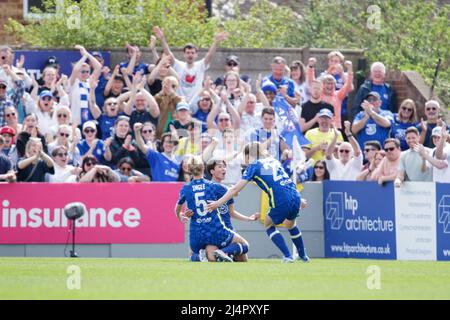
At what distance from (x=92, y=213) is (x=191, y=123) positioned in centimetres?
235

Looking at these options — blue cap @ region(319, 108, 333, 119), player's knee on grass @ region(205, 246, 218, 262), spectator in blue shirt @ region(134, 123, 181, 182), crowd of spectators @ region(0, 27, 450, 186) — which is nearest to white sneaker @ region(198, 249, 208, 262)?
player's knee on grass @ region(205, 246, 218, 262)

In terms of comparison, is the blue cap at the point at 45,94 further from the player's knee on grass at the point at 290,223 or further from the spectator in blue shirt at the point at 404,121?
the spectator in blue shirt at the point at 404,121

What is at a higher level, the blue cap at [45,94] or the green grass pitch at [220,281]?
the blue cap at [45,94]

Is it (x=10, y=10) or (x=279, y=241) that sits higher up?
(x=10, y=10)

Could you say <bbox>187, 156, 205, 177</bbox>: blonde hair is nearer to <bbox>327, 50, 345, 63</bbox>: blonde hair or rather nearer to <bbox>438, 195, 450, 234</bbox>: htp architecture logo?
<bbox>438, 195, 450, 234</bbox>: htp architecture logo

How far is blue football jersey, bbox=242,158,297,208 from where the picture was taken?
18.4 m

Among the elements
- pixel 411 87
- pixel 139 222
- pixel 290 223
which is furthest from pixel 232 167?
pixel 411 87

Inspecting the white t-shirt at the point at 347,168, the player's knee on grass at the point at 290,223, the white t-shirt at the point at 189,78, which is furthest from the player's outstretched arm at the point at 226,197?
the white t-shirt at the point at 189,78

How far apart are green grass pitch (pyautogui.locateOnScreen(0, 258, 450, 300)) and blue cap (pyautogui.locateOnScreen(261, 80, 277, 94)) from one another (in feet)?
19.8

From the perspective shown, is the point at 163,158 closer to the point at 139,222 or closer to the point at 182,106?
the point at 182,106

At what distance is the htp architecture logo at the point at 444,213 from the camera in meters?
20.2

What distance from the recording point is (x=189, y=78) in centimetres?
2434

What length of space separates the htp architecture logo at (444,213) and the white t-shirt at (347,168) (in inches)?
97.3
